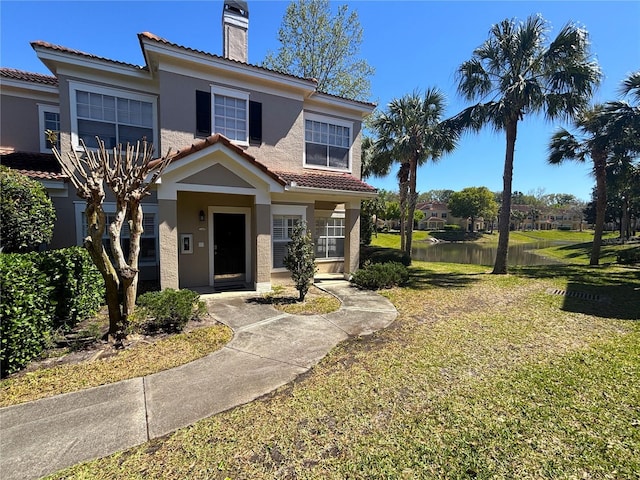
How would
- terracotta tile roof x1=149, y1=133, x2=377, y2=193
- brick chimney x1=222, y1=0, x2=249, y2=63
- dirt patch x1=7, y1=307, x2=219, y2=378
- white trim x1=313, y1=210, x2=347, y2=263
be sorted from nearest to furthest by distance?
dirt patch x1=7, y1=307, x2=219, y2=378 → terracotta tile roof x1=149, y1=133, x2=377, y2=193 → brick chimney x1=222, y1=0, x2=249, y2=63 → white trim x1=313, y1=210, x2=347, y2=263

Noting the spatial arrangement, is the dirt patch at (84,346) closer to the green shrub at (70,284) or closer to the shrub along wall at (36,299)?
the shrub along wall at (36,299)

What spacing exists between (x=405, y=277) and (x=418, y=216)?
61387 millimetres

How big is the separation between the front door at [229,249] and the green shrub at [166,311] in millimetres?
3982

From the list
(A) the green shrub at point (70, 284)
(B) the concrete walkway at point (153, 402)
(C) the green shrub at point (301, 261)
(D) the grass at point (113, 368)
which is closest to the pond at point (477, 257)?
(C) the green shrub at point (301, 261)

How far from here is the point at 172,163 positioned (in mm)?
8109

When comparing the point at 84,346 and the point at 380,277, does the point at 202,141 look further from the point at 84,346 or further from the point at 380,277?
the point at 380,277

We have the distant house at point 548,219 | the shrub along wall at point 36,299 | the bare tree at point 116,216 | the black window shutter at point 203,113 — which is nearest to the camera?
the shrub along wall at point 36,299

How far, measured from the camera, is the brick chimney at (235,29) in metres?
11.4

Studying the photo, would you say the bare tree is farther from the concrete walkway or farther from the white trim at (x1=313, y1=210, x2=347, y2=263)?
the white trim at (x1=313, y1=210, x2=347, y2=263)

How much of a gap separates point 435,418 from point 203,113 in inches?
408

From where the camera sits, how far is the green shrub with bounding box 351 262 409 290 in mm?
10833

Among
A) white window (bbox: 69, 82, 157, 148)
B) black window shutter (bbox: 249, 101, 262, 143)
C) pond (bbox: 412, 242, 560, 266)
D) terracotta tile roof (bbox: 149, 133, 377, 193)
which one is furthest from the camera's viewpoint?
pond (bbox: 412, 242, 560, 266)

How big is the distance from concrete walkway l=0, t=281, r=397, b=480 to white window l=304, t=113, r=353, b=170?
783cm

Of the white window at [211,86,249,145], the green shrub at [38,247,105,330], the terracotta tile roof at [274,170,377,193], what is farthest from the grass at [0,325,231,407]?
the white window at [211,86,249,145]
